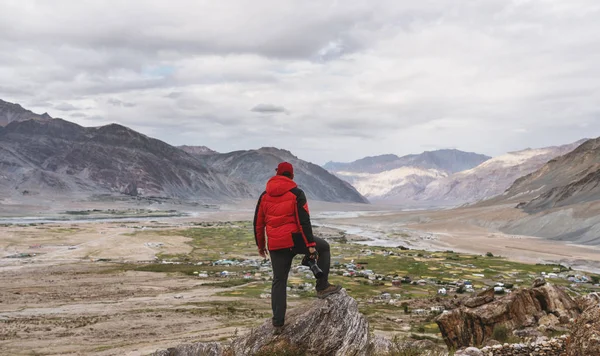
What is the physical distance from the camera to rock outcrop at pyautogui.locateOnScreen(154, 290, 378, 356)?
9.66 m

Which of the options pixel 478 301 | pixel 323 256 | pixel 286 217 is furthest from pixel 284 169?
pixel 478 301

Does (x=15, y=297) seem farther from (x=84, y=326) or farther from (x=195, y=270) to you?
(x=195, y=270)

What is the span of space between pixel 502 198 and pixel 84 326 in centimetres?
17486

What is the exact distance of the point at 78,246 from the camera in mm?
76250

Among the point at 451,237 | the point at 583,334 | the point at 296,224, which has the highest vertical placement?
the point at 296,224

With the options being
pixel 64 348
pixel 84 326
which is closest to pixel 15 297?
pixel 84 326

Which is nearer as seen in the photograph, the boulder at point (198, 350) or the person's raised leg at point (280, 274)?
the person's raised leg at point (280, 274)

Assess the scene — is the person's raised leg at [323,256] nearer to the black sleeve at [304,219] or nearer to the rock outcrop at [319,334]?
the black sleeve at [304,219]

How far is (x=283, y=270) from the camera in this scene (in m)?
9.51

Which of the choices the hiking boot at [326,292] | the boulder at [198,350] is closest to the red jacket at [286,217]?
the hiking boot at [326,292]

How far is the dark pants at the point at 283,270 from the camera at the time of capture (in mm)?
9438

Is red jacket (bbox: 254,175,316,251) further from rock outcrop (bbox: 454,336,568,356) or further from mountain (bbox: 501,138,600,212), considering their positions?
mountain (bbox: 501,138,600,212)

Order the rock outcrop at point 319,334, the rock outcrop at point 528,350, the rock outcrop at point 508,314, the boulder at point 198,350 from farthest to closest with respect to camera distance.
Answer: the rock outcrop at point 508,314, the boulder at point 198,350, the rock outcrop at point 319,334, the rock outcrop at point 528,350

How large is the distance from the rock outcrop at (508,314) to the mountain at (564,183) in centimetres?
10791
